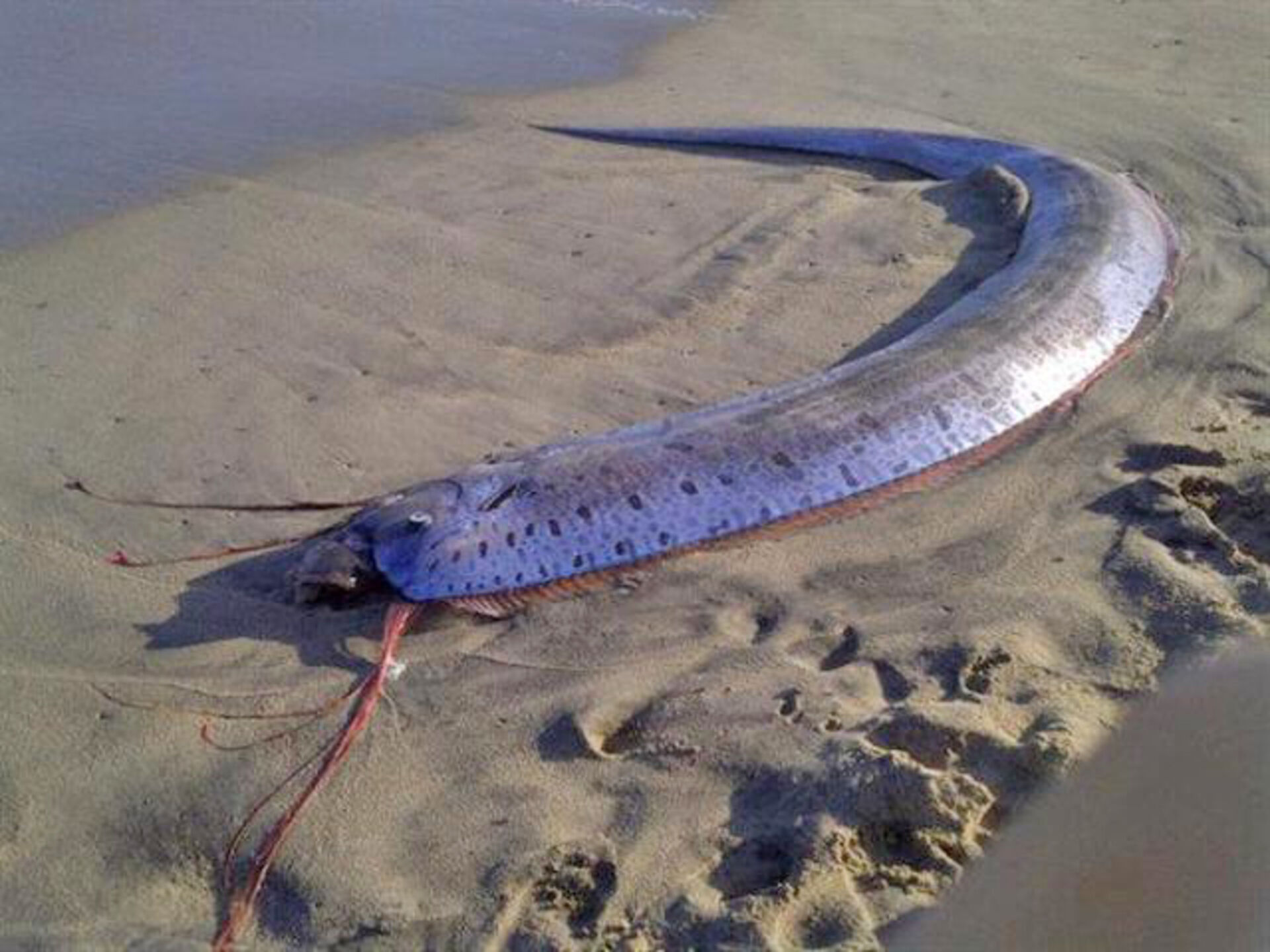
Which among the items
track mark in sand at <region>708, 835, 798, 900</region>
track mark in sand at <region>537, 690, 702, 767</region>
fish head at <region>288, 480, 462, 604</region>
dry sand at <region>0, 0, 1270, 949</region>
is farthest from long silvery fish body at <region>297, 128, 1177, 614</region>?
track mark in sand at <region>708, 835, 798, 900</region>

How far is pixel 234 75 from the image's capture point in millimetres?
10328

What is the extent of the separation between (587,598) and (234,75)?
276 inches

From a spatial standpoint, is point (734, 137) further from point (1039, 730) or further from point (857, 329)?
point (1039, 730)

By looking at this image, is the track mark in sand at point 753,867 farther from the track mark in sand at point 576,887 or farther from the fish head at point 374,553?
the fish head at point 374,553

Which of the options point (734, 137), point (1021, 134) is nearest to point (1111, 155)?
point (1021, 134)

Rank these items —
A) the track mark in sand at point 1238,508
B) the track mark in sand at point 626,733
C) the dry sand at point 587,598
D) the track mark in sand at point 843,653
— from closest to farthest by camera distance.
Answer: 1. the dry sand at point 587,598
2. the track mark in sand at point 626,733
3. the track mark in sand at point 843,653
4. the track mark in sand at point 1238,508

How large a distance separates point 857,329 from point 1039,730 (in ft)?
9.32

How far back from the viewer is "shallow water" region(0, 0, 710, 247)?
28.5 ft

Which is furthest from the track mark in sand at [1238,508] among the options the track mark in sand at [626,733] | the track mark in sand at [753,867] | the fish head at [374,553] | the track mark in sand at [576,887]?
the fish head at [374,553]

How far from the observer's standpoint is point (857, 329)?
6535mm

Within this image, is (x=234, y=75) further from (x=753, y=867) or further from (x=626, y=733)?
(x=753, y=867)

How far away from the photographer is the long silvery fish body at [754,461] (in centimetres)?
479

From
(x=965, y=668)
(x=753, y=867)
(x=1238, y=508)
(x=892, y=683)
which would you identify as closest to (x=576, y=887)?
(x=753, y=867)

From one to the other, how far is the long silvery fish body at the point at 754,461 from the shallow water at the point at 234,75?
4.23 meters
